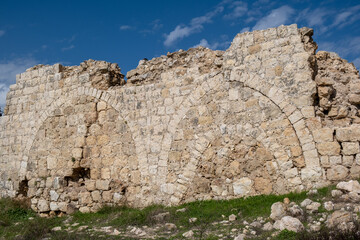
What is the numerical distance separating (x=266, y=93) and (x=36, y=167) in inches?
254

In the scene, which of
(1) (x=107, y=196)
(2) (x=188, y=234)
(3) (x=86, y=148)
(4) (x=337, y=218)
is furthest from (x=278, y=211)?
(3) (x=86, y=148)

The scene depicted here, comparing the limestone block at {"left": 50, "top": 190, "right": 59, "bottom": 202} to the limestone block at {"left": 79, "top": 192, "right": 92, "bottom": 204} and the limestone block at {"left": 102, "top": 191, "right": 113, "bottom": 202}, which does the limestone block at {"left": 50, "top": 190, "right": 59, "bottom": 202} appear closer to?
the limestone block at {"left": 79, "top": 192, "right": 92, "bottom": 204}

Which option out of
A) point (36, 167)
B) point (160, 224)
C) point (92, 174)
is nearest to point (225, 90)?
point (160, 224)

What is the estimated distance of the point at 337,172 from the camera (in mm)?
6176

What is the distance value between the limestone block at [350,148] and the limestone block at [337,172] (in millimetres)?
286

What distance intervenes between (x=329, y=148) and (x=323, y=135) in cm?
26

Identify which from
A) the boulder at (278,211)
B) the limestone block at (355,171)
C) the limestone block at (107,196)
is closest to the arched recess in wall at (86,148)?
the limestone block at (107,196)

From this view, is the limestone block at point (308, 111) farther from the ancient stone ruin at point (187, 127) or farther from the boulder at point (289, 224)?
the boulder at point (289, 224)

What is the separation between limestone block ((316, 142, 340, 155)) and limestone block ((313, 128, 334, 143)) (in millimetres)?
74

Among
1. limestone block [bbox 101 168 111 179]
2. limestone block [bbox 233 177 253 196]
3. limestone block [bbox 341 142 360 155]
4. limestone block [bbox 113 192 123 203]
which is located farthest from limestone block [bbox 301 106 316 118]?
limestone block [bbox 101 168 111 179]

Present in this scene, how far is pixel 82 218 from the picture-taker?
25.9ft

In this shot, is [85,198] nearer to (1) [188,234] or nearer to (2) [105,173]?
(2) [105,173]

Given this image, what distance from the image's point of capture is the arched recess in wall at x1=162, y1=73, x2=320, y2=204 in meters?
6.62

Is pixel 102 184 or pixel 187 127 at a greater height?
pixel 187 127
